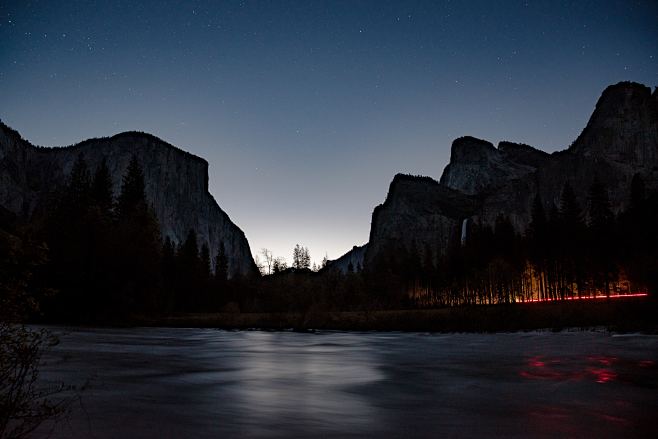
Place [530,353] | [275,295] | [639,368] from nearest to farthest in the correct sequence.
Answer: [639,368] → [530,353] → [275,295]

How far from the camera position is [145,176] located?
16512 cm

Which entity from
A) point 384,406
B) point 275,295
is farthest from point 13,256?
point 275,295

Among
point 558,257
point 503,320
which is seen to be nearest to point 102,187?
point 503,320

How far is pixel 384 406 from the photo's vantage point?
10.0 meters

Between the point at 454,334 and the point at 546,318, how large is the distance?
7.64m

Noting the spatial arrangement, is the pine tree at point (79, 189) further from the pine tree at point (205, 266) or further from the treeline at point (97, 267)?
the pine tree at point (205, 266)

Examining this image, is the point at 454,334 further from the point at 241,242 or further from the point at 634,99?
the point at 634,99

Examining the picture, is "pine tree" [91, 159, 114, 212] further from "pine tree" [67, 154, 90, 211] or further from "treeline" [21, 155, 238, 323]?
"treeline" [21, 155, 238, 323]

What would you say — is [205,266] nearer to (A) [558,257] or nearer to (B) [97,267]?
(B) [97,267]

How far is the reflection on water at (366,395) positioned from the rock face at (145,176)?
14061 centimetres

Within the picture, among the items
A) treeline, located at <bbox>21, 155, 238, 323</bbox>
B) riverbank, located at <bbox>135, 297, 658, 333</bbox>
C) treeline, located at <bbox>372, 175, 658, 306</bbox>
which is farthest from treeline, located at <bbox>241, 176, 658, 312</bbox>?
treeline, located at <bbox>21, 155, 238, 323</bbox>

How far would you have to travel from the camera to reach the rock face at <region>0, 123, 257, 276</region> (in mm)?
161625

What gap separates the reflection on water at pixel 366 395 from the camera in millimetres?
7848

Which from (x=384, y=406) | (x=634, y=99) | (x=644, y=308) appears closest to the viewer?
(x=384, y=406)
